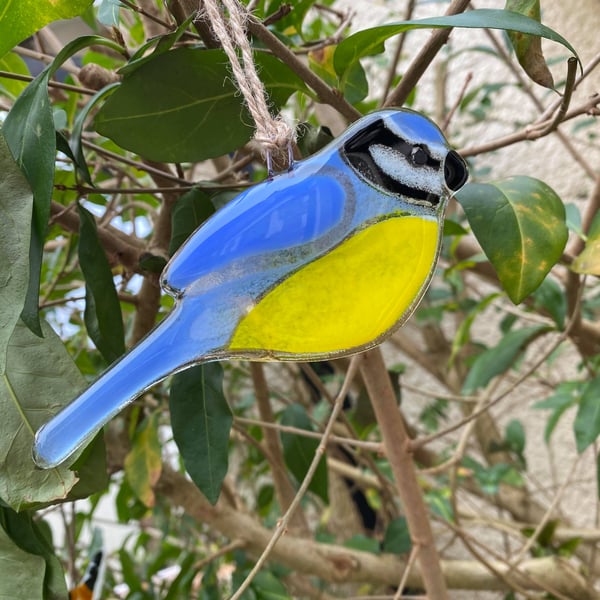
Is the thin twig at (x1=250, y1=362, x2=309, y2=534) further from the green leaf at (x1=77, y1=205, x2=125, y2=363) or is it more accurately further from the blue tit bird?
the blue tit bird

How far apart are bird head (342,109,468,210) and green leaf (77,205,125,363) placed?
0.20 metres

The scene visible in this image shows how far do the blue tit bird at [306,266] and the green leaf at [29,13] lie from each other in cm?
16

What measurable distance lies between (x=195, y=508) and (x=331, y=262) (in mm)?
612

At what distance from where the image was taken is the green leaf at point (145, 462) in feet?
2.19

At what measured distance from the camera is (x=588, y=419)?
0.72 m

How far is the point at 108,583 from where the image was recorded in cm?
112

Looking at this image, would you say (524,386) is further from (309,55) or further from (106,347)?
(106,347)

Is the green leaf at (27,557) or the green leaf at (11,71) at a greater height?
the green leaf at (11,71)

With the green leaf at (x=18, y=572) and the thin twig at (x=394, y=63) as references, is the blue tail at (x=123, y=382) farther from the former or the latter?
the thin twig at (x=394, y=63)

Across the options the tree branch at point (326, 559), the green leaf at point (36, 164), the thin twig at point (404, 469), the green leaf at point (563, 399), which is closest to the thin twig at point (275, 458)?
the tree branch at point (326, 559)

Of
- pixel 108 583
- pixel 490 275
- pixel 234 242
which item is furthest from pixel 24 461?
pixel 108 583

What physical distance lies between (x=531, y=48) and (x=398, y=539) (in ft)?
2.16

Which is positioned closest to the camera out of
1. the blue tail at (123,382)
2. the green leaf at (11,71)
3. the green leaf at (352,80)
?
the blue tail at (123,382)

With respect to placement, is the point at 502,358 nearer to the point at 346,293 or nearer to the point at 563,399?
the point at 563,399
